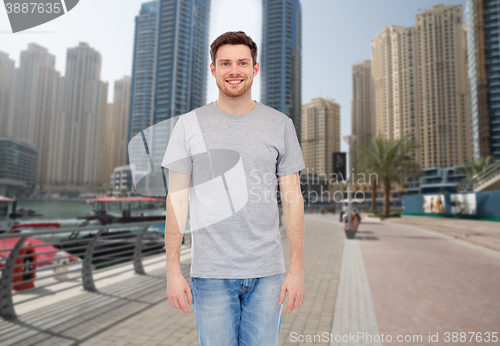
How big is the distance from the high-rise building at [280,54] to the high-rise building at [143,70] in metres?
28.0

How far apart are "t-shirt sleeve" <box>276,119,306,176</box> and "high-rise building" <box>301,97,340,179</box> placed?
58.2 meters

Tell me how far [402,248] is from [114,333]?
1005 cm

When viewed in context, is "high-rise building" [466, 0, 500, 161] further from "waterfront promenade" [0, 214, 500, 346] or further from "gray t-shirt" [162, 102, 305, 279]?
"gray t-shirt" [162, 102, 305, 279]

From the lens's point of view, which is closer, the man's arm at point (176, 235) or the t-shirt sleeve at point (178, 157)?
the man's arm at point (176, 235)

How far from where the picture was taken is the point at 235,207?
4.20ft

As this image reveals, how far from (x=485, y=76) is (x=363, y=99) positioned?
61583 millimetres

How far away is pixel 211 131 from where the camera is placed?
1.36m

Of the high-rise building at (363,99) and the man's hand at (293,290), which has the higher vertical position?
the high-rise building at (363,99)

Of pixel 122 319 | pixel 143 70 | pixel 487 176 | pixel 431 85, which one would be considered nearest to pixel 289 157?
pixel 122 319

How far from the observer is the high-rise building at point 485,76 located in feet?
226

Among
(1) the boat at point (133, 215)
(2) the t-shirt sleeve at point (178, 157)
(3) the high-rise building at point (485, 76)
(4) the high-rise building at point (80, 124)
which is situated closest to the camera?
(2) the t-shirt sleeve at point (178, 157)

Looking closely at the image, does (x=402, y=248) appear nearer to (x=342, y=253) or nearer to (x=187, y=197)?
(x=342, y=253)

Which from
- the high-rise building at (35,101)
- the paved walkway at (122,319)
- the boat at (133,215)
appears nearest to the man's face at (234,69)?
the paved walkway at (122,319)

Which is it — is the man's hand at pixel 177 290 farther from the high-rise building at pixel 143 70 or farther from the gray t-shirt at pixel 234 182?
the high-rise building at pixel 143 70
